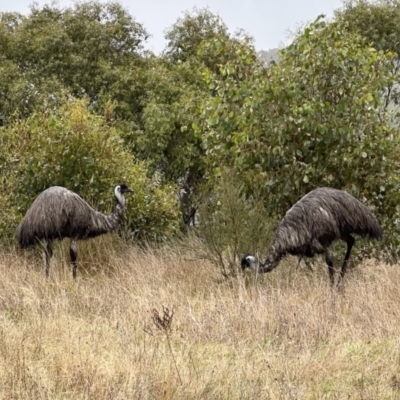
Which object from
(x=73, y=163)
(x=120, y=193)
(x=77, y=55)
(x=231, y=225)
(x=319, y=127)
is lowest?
(x=231, y=225)

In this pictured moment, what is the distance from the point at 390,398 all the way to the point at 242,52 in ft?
23.1

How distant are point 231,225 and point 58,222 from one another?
91.8 inches

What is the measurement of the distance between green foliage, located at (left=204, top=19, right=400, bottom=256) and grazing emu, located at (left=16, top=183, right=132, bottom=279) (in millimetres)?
2206

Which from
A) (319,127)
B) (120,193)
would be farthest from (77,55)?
(319,127)

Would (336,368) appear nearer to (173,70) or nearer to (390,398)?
(390,398)

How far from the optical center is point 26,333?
22.1 feet

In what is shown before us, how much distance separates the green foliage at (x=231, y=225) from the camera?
10148 mm

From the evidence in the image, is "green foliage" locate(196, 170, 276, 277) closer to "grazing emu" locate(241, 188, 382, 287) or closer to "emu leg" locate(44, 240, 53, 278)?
"grazing emu" locate(241, 188, 382, 287)

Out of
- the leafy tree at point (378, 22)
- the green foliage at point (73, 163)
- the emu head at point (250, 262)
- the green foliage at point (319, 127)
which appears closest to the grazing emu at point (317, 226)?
the emu head at point (250, 262)

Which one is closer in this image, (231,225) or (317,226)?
(317,226)

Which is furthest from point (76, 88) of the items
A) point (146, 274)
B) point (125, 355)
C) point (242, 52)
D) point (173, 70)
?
point (125, 355)

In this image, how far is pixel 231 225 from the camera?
33.5ft

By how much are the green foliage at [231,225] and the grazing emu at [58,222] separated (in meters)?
1.60

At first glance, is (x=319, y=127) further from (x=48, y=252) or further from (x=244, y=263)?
(x=48, y=252)
